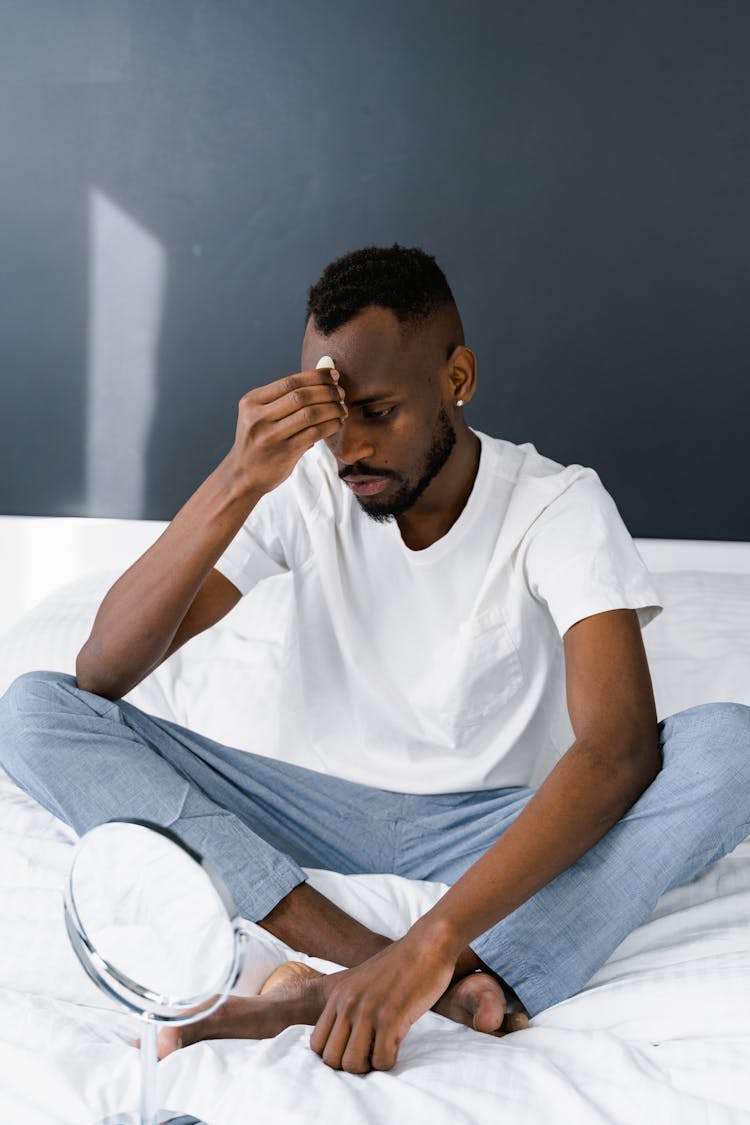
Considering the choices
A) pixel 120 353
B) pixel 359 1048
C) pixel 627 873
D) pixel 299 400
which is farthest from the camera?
pixel 120 353

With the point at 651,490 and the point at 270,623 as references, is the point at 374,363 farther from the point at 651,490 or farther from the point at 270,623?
the point at 651,490

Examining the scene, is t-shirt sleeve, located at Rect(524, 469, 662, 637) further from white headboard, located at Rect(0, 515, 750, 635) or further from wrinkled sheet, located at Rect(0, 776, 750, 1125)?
white headboard, located at Rect(0, 515, 750, 635)

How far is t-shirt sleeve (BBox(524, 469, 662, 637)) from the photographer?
1269 millimetres

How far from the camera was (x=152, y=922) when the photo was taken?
63cm

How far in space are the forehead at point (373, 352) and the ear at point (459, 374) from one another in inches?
2.0

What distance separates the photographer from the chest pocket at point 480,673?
142cm

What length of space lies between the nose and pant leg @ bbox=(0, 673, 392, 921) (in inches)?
15.6

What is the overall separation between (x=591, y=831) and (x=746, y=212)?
1.51 metres

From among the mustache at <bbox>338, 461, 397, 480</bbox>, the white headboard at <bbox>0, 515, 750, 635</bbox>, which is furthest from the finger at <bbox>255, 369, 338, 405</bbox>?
the white headboard at <bbox>0, 515, 750, 635</bbox>

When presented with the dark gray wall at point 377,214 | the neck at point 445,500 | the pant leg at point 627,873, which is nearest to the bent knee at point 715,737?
the pant leg at point 627,873

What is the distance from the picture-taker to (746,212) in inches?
87.6

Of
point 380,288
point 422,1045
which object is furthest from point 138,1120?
point 380,288

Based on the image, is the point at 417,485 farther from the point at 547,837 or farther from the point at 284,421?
the point at 547,837

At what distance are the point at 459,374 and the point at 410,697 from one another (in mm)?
412
